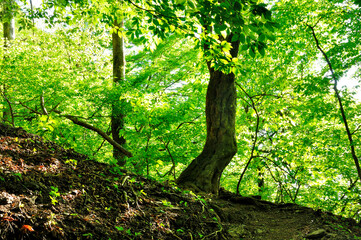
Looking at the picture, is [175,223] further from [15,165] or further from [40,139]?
[40,139]

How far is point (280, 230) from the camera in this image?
3723 millimetres

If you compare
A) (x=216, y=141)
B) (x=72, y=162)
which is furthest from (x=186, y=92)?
(x=72, y=162)

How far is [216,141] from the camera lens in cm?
543

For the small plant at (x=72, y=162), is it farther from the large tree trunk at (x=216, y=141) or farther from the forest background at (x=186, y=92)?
the large tree trunk at (x=216, y=141)

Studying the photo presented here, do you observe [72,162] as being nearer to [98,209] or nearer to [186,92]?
[98,209]

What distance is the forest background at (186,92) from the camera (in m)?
4.61

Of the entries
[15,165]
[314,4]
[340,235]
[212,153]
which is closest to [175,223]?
[15,165]

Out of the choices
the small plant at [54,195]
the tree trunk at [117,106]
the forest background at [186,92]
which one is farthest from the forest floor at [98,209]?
the tree trunk at [117,106]

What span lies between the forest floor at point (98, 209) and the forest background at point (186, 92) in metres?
0.45

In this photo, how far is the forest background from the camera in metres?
4.61

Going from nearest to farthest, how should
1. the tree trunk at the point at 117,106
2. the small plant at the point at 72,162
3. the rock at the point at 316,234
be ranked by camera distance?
1. the small plant at the point at 72,162
2. the rock at the point at 316,234
3. the tree trunk at the point at 117,106

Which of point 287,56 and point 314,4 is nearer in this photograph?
point 314,4

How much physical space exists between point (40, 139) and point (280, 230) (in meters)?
3.80

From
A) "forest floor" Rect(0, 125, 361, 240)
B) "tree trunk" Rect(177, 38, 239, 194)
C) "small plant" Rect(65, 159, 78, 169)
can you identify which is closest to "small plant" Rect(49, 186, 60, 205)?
"forest floor" Rect(0, 125, 361, 240)
